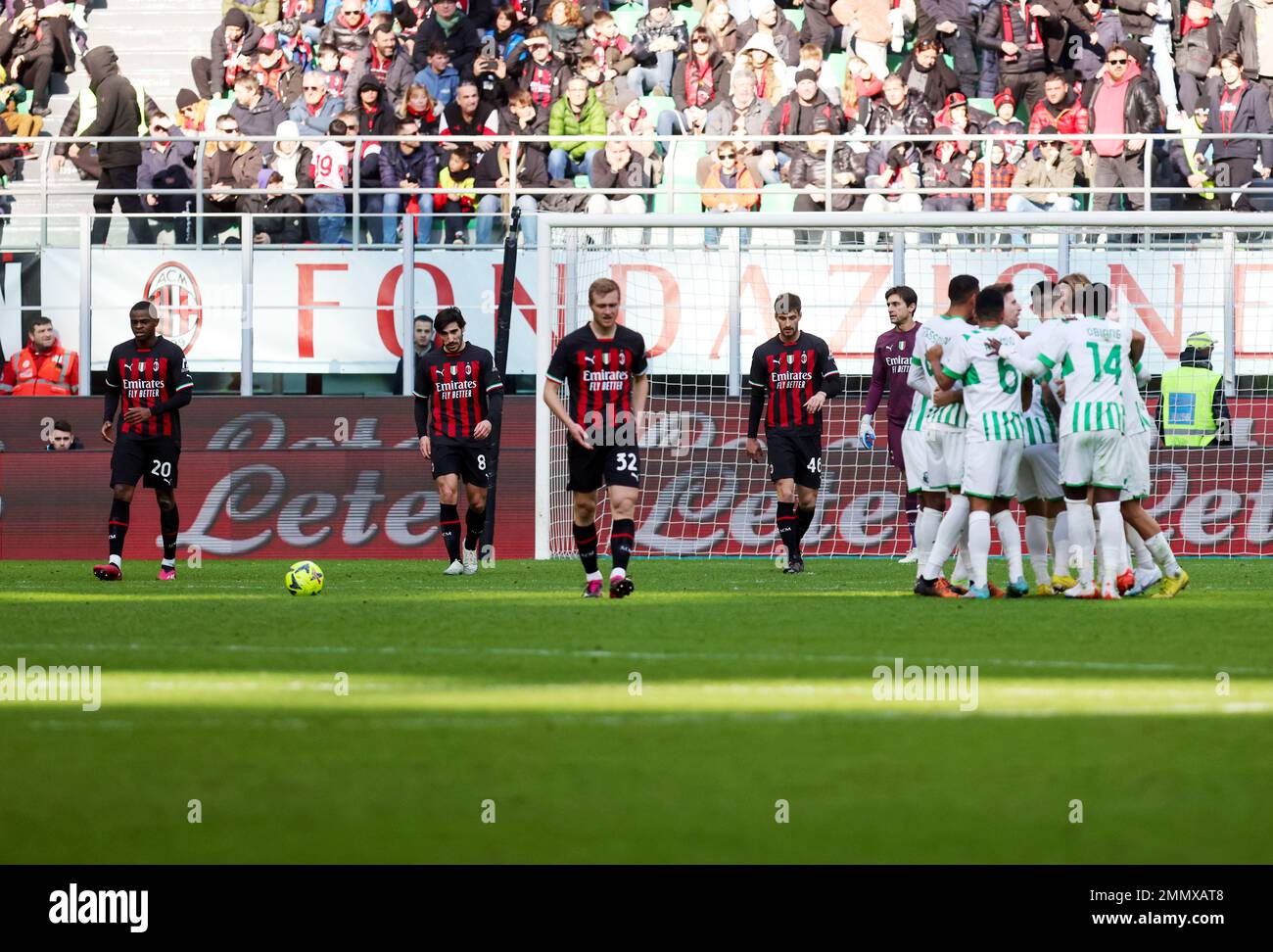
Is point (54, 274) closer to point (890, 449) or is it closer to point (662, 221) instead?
point (662, 221)

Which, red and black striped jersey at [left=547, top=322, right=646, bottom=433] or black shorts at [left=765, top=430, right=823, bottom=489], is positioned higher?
red and black striped jersey at [left=547, top=322, right=646, bottom=433]

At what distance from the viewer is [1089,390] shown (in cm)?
1070

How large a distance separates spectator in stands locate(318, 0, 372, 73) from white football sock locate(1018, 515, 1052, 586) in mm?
12703

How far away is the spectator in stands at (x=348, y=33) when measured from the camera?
72.5 ft

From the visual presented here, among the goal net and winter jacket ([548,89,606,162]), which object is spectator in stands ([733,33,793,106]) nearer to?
winter jacket ([548,89,606,162])

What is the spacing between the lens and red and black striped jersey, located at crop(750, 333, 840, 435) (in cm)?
1480

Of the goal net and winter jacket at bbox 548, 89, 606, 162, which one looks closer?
the goal net

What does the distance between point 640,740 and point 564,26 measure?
1768 cm

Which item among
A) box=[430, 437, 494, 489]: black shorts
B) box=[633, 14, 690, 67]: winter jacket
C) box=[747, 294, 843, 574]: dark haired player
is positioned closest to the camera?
box=[430, 437, 494, 489]: black shorts

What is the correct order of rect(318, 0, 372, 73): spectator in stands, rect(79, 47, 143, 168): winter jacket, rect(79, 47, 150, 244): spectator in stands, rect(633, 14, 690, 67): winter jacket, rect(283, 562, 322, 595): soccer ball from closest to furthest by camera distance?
rect(283, 562, 322, 595): soccer ball
rect(79, 47, 150, 244): spectator in stands
rect(79, 47, 143, 168): winter jacket
rect(633, 14, 690, 67): winter jacket
rect(318, 0, 372, 73): spectator in stands

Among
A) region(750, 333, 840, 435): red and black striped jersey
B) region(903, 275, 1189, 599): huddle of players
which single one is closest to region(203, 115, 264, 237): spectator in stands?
region(750, 333, 840, 435): red and black striped jersey

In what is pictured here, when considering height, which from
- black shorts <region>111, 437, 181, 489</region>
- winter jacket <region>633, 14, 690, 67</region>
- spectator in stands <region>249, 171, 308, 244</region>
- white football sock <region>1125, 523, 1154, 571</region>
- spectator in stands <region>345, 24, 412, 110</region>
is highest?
winter jacket <region>633, 14, 690, 67</region>

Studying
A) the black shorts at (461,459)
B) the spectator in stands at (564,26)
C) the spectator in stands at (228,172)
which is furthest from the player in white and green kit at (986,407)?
the spectator in stands at (564,26)
